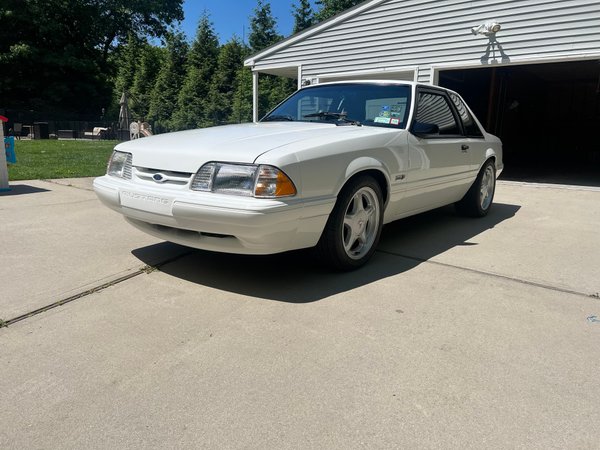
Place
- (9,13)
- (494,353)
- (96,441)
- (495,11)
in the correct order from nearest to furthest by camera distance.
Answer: (96,441) → (494,353) → (495,11) → (9,13)

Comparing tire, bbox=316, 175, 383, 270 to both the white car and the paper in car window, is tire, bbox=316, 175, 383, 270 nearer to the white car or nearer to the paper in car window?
the white car

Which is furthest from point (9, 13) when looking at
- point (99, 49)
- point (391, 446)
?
point (391, 446)

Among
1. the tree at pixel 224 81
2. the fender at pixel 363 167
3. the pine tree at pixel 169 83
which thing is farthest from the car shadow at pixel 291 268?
the pine tree at pixel 169 83

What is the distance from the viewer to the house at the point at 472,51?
8508 millimetres

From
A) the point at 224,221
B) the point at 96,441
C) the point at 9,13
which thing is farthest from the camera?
the point at 9,13

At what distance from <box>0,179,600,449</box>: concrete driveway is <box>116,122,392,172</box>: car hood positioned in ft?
2.79

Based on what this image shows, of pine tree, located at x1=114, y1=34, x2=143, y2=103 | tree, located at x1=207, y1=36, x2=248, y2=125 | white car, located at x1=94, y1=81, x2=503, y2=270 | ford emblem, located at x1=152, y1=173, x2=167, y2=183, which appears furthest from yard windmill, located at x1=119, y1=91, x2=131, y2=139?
ford emblem, located at x1=152, y1=173, x2=167, y2=183

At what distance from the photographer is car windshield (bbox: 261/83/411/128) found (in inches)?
158

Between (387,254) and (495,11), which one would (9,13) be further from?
(387,254)

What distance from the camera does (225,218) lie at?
2.72 meters

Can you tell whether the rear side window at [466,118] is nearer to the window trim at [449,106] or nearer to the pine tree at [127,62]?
the window trim at [449,106]

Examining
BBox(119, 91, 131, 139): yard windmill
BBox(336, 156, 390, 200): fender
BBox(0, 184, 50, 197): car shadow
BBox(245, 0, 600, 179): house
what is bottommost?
BBox(0, 184, 50, 197): car shadow

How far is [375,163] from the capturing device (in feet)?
11.3

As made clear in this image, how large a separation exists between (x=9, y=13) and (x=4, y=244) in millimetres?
30838
